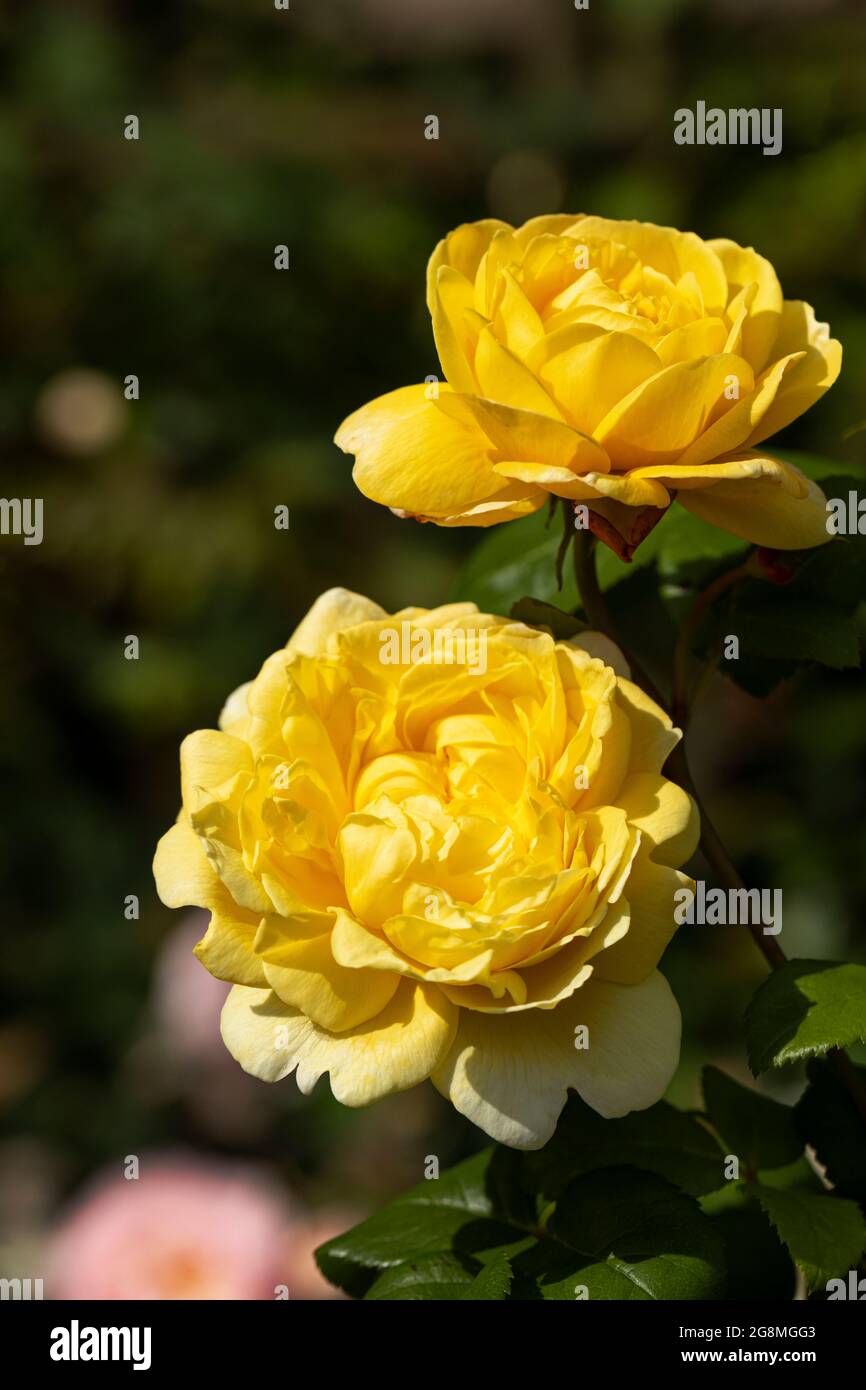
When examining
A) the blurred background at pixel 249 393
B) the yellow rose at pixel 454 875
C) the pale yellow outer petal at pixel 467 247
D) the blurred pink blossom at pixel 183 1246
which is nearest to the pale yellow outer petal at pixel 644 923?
the yellow rose at pixel 454 875

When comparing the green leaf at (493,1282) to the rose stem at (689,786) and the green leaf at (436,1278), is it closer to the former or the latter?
the green leaf at (436,1278)

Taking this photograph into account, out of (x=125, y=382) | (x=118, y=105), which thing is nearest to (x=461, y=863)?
(x=125, y=382)

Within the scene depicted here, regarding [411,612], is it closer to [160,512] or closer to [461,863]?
[461,863]

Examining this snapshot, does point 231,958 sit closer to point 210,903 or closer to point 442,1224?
point 210,903

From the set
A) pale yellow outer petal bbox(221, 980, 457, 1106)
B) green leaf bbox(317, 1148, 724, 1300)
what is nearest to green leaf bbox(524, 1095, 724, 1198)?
green leaf bbox(317, 1148, 724, 1300)

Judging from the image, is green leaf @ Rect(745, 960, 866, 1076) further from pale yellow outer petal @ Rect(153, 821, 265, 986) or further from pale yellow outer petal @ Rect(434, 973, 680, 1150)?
pale yellow outer petal @ Rect(153, 821, 265, 986)
